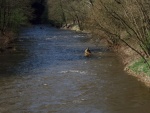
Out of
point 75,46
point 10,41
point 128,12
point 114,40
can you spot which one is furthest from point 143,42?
point 10,41

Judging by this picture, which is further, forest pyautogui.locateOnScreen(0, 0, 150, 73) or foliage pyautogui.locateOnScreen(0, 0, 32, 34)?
foliage pyautogui.locateOnScreen(0, 0, 32, 34)

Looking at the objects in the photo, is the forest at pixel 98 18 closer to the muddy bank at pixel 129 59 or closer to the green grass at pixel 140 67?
the green grass at pixel 140 67

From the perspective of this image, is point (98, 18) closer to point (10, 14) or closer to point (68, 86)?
point (68, 86)

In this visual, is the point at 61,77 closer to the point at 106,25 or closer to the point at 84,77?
the point at 84,77

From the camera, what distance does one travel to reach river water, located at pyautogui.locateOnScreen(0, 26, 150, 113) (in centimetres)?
2216

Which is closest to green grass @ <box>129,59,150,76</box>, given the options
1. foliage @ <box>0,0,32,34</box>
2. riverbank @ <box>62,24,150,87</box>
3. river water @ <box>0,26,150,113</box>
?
riverbank @ <box>62,24,150,87</box>

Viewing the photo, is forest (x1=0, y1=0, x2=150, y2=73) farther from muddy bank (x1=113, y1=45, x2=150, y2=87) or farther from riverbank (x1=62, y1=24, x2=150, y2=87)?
muddy bank (x1=113, y1=45, x2=150, y2=87)

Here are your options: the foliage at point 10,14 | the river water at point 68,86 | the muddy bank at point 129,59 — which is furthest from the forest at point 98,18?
the river water at point 68,86

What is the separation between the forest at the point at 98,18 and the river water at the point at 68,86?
319cm

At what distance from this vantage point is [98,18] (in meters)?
42.6

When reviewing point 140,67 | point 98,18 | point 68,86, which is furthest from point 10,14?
point 68,86

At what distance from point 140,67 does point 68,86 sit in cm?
713

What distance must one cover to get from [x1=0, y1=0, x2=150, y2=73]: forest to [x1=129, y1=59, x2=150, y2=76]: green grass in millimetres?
345

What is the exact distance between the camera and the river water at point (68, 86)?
A: 22156 millimetres
